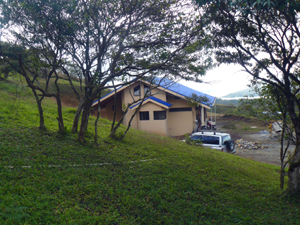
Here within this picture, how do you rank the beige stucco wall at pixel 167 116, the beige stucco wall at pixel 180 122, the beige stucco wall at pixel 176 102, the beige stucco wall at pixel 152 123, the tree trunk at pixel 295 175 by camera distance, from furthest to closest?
the beige stucco wall at pixel 176 102 → the beige stucco wall at pixel 180 122 → the beige stucco wall at pixel 167 116 → the beige stucco wall at pixel 152 123 → the tree trunk at pixel 295 175

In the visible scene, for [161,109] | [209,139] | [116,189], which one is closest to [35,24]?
[116,189]

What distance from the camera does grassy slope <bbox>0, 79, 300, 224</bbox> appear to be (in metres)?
4.59

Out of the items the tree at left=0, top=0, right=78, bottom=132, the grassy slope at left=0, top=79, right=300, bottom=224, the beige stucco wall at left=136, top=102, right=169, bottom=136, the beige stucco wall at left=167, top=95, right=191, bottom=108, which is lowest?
the grassy slope at left=0, top=79, right=300, bottom=224

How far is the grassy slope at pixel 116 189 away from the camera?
4594mm

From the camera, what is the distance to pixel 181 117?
24.2 metres

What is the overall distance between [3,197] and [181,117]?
20762 mm

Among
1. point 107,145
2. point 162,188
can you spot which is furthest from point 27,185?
point 107,145

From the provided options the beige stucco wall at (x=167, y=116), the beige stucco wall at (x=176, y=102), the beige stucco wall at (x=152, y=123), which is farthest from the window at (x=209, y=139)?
the beige stucco wall at (x=176, y=102)

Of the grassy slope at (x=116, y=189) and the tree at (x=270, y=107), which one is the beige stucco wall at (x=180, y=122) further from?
the tree at (x=270, y=107)

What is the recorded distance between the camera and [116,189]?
229 inches

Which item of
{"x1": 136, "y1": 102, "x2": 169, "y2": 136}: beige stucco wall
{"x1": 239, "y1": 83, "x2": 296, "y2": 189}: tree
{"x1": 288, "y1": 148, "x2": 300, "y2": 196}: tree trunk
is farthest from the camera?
{"x1": 136, "y1": 102, "x2": 169, "y2": 136}: beige stucco wall

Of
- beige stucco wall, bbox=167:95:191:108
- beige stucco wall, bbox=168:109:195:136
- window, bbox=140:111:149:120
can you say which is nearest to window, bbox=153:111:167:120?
window, bbox=140:111:149:120

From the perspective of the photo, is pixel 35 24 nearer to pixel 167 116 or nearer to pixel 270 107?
pixel 270 107

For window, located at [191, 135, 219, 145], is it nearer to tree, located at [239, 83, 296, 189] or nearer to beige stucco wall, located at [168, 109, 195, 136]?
tree, located at [239, 83, 296, 189]
